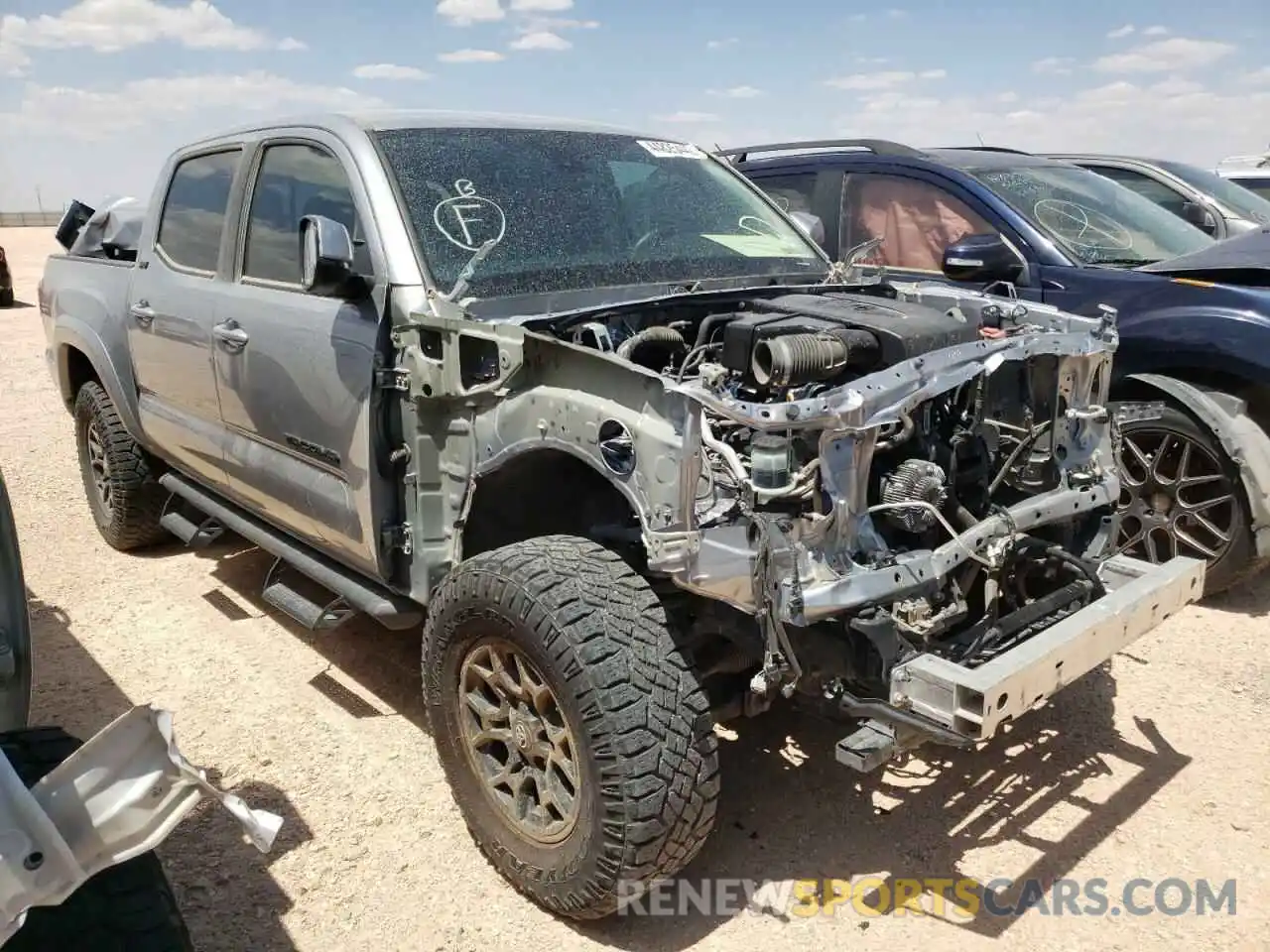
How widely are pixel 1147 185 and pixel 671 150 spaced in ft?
16.3

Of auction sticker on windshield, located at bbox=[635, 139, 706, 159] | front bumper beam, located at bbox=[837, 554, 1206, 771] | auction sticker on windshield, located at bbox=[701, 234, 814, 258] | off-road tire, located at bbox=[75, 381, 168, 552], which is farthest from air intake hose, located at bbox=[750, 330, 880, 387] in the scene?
off-road tire, located at bbox=[75, 381, 168, 552]

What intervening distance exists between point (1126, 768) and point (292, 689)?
3005mm

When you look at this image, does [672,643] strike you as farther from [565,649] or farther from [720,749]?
[720,749]

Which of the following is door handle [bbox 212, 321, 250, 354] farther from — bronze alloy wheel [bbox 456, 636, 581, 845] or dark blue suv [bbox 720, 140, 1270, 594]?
dark blue suv [bbox 720, 140, 1270, 594]

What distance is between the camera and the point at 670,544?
8.04ft

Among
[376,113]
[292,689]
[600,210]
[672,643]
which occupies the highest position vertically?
[376,113]

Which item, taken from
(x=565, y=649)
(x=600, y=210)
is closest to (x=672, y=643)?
(x=565, y=649)

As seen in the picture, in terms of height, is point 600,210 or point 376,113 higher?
point 376,113

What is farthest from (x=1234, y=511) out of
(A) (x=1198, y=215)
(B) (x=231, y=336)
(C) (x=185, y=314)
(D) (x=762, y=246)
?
(C) (x=185, y=314)

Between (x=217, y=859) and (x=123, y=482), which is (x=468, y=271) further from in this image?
(x=123, y=482)

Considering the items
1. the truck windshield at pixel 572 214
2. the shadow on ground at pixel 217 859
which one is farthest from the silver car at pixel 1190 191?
the shadow on ground at pixel 217 859

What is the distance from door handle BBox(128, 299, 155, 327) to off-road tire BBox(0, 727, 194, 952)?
9.64ft

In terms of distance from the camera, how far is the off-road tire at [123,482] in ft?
17.4

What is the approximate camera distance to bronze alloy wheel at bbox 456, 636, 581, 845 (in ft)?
8.96
